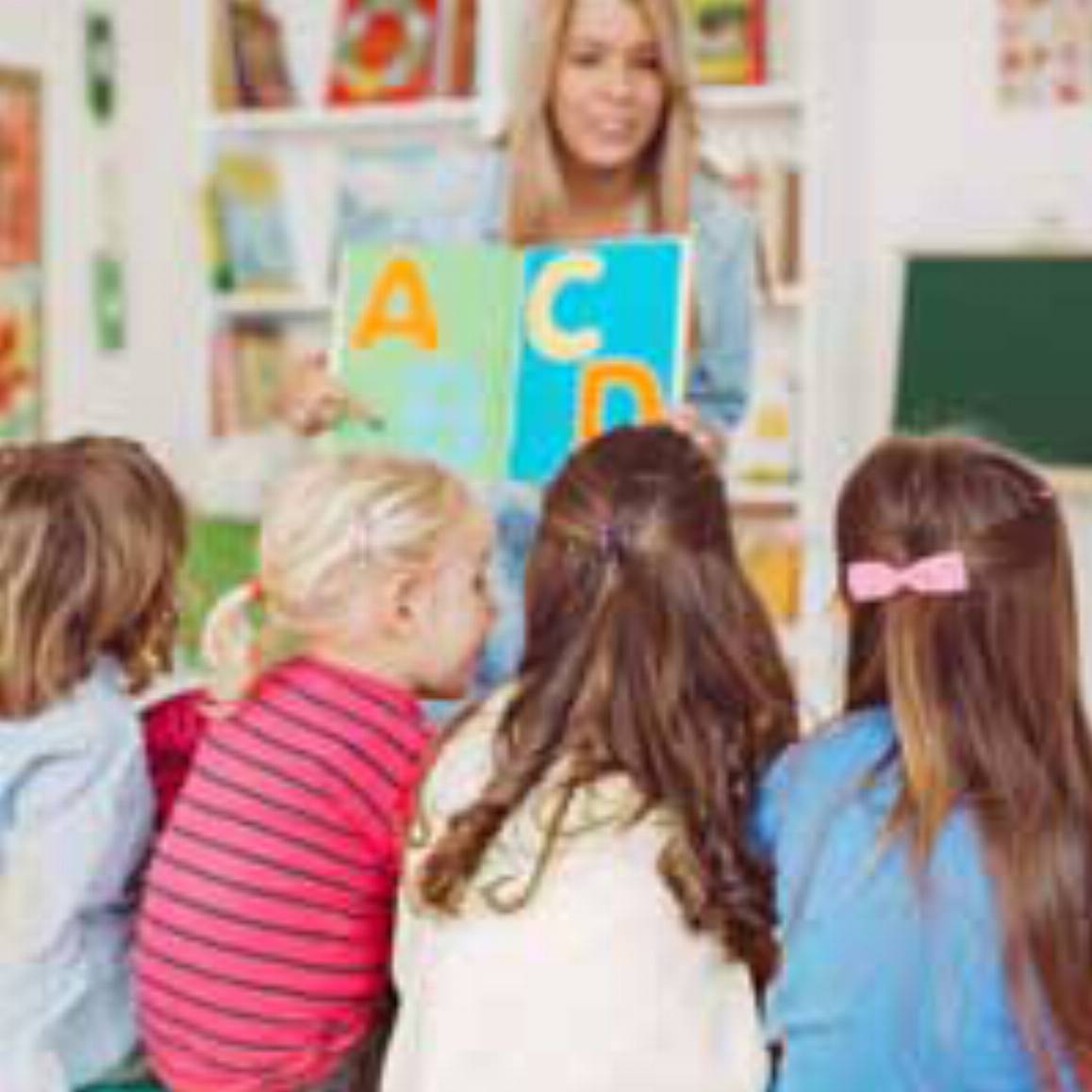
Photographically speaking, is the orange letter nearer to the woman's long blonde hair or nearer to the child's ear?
the woman's long blonde hair

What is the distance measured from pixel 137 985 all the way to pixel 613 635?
54 cm

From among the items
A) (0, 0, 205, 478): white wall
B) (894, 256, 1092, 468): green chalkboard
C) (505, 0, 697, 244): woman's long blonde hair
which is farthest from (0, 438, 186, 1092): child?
(0, 0, 205, 478): white wall

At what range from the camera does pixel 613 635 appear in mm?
1544

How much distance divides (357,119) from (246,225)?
350 millimetres

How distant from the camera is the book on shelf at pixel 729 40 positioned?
11.7 ft

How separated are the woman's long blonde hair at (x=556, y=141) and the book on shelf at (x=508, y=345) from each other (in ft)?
0.33

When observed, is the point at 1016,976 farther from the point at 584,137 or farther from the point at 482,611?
the point at 584,137

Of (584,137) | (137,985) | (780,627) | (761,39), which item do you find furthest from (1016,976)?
(761,39)

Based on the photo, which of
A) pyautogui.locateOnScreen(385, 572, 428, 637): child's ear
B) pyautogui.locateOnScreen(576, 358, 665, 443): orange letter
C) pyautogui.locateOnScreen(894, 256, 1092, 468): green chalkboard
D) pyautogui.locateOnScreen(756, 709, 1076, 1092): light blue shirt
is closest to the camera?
pyautogui.locateOnScreen(756, 709, 1076, 1092): light blue shirt

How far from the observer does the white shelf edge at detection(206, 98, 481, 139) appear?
3760 mm

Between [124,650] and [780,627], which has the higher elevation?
[124,650]

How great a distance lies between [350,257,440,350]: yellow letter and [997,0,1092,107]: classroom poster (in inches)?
65.0

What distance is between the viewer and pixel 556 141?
98.9 inches

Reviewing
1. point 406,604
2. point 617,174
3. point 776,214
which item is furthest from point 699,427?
point 776,214
